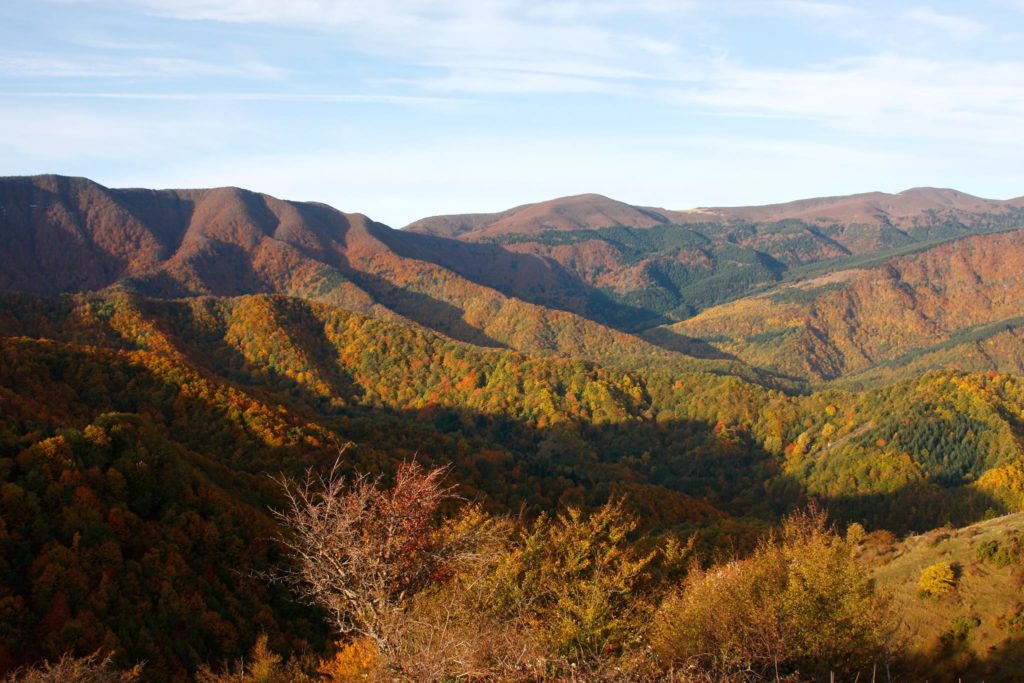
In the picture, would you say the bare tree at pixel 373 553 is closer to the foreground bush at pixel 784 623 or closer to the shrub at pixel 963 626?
the foreground bush at pixel 784 623

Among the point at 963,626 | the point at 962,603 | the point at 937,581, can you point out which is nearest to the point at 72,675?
the point at 963,626

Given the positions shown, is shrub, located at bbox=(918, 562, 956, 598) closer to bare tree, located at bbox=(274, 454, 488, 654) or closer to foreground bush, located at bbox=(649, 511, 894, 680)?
foreground bush, located at bbox=(649, 511, 894, 680)

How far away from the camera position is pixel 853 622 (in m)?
30.7

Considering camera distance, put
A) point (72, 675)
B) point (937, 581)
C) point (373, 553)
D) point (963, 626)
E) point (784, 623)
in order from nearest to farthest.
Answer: point (373, 553), point (72, 675), point (784, 623), point (963, 626), point (937, 581)

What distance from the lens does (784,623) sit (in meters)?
30.5

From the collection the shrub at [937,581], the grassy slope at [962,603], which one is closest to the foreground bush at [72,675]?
the grassy slope at [962,603]

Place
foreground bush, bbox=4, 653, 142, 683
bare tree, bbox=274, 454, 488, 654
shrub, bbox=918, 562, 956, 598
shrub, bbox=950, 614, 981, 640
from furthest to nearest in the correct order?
1. shrub, bbox=918, 562, 956, 598
2. shrub, bbox=950, 614, 981, 640
3. foreground bush, bbox=4, 653, 142, 683
4. bare tree, bbox=274, 454, 488, 654

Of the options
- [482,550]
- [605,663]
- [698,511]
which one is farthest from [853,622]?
[698,511]

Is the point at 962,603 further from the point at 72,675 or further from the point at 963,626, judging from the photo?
the point at 72,675

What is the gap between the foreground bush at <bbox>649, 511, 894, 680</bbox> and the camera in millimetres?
28594

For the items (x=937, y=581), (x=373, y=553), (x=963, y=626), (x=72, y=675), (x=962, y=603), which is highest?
(x=373, y=553)

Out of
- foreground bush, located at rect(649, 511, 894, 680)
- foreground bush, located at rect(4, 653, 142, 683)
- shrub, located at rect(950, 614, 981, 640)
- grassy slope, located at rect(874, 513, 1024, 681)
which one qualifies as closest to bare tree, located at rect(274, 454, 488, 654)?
foreground bush, located at rect(4, 653, 142, 683)

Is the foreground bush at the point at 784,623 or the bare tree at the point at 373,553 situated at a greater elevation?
the bare tree at the point at 373,553

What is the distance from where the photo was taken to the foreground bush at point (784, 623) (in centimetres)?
2859
